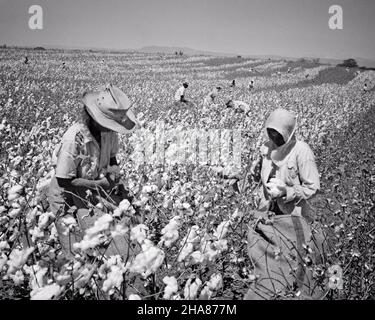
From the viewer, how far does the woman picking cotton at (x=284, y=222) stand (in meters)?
1.75

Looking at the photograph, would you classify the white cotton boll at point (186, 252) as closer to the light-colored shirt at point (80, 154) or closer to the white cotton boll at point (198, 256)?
the white cotton boll at point (198, 256)

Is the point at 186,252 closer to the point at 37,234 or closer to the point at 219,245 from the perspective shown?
the point at 219,245

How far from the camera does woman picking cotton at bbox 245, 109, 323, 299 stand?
69.1 inches

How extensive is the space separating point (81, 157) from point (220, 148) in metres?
2.03

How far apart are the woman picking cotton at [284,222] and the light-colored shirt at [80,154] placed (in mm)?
1002

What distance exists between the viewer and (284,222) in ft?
6.60

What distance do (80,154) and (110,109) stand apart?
12.0 inches

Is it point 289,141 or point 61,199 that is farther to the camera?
point 289,141

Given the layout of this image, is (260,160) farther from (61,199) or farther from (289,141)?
(61,199)

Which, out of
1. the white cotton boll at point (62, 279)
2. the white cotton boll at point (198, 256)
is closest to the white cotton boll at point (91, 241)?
the white cotton boll at point (62, 279)

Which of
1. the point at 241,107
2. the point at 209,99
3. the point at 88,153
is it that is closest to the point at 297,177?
the point at 88,153
